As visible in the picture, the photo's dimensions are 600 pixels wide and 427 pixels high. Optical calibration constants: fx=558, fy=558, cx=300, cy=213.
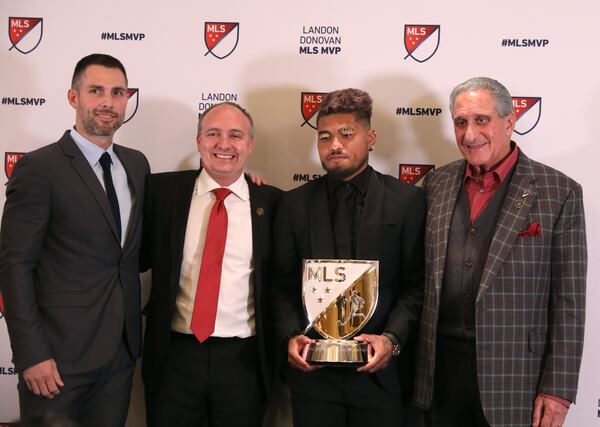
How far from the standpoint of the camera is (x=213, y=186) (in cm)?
227

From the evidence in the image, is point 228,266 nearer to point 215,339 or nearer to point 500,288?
point 215,339

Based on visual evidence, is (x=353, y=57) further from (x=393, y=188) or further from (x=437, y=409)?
(x=437, y=409)

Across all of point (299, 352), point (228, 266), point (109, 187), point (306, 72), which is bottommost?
point (299, 352)

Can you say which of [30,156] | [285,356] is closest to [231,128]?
[30,156]

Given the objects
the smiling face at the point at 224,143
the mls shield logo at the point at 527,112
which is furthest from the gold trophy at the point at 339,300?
the mls shield logo at the point at 527,112

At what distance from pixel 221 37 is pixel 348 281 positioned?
1448mm

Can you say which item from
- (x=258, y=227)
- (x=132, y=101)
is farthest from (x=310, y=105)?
(x=132, y=101)

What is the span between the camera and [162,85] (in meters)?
2.75

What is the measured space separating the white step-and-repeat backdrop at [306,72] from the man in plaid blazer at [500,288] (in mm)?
591

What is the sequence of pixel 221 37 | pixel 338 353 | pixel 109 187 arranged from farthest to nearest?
pixel 221 37
pixel 109 187
pixel 338 353

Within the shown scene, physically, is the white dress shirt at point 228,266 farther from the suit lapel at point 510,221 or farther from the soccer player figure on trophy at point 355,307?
the suit lapel at point 510,221

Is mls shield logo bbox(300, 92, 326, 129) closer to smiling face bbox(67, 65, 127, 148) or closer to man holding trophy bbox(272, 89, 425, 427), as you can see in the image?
man holding trophy bbox(272, 89, 425, 427)

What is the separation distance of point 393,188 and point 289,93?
0.83 m

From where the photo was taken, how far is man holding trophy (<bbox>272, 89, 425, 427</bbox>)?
1957 millimetres
